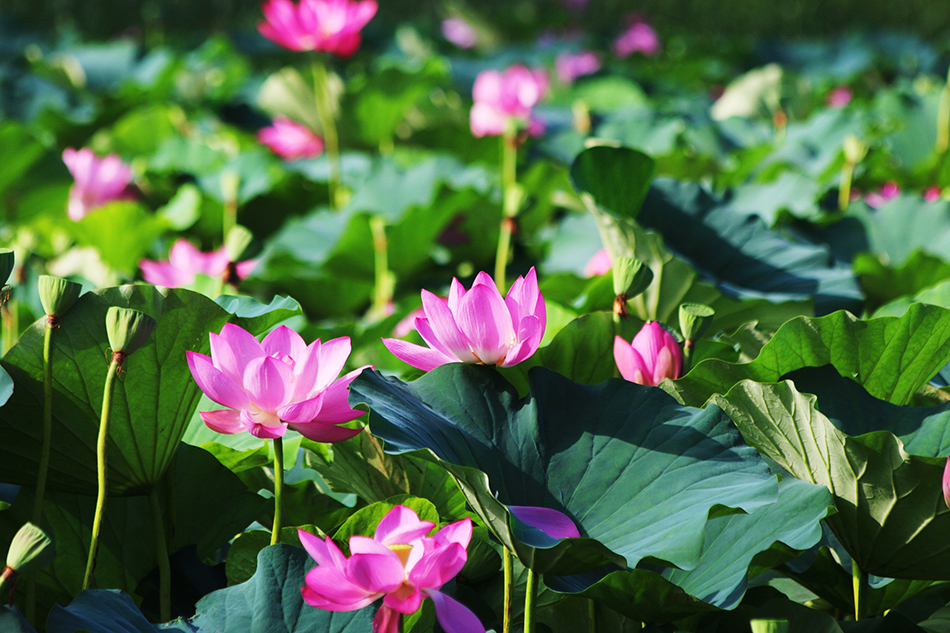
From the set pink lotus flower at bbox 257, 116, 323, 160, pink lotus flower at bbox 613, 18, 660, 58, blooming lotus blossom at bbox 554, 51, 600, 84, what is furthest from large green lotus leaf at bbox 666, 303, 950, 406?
pink lotus flower at bbox 613, 18, 660, 58

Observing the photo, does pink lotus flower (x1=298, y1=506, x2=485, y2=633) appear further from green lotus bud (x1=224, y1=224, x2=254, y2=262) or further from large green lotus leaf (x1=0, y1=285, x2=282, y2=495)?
green lotus bud (x1=224, y1=224, x2=254, y2=262)

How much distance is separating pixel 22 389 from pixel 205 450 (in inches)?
6.4

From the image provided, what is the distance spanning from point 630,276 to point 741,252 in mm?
535


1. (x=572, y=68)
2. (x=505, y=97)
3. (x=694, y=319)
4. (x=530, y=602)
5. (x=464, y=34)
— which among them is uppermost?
(x=694, y=319)

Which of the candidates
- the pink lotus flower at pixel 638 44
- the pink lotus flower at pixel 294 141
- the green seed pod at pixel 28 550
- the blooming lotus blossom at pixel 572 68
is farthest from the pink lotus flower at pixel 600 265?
the pink lotus flower at pixel 638 44

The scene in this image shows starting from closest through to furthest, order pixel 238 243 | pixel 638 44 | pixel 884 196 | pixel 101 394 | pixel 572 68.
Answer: pixel 101 394 → pixel 238 243 → pixel 884 196 → pixel 572 68 → pixel 638 44

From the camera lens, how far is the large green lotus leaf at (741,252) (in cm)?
122

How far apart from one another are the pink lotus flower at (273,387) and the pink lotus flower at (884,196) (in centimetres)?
125

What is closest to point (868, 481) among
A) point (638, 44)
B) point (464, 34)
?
point (638, 44)

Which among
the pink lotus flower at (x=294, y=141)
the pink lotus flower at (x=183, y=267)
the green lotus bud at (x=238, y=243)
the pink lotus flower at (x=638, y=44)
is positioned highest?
the green lotus bud at (x=238, y=243)

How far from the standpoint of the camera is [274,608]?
62 cm

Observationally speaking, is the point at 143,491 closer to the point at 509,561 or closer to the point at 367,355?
the point at 509,561

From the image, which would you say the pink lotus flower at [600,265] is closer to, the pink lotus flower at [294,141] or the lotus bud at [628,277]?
the lotus bud at [628,277]

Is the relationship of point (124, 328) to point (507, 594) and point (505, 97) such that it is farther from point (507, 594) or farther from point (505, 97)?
point (505, 97)
